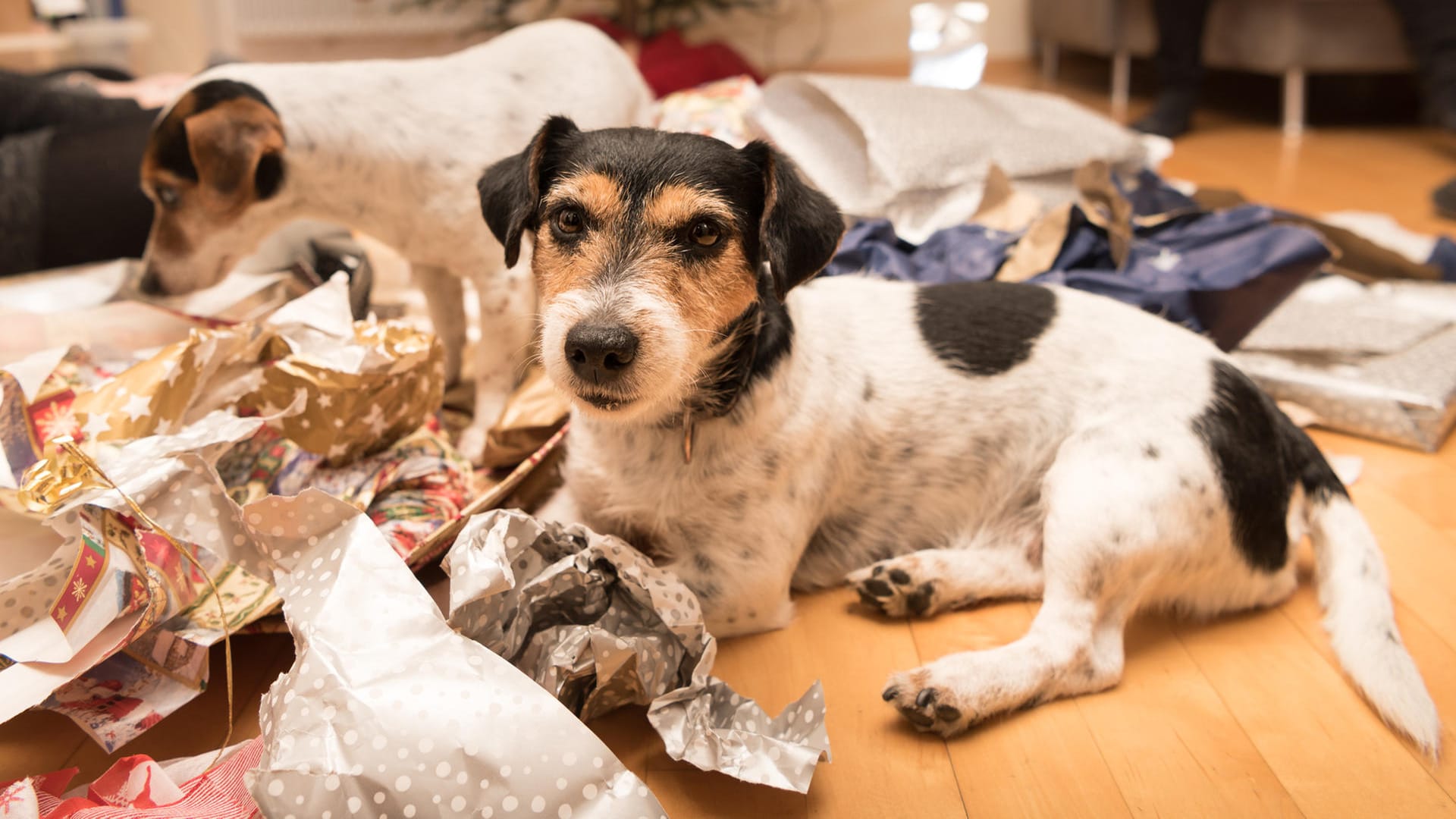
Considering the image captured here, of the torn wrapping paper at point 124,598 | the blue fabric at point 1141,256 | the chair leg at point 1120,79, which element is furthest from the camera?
the chair leg at point 1120,79

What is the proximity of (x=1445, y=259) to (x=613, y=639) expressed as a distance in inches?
127

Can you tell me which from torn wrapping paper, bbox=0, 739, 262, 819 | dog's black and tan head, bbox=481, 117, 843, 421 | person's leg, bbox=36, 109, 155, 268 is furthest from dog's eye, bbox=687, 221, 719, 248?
person's leg, bbox=36, 109, 155, 268

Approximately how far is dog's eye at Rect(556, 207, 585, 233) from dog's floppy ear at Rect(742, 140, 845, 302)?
0.29 m

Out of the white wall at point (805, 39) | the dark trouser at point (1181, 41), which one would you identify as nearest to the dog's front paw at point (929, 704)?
the dark trouser at point (1181, 41)

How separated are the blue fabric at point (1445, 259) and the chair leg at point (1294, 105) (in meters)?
2.93

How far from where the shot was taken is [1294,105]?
19.7ft

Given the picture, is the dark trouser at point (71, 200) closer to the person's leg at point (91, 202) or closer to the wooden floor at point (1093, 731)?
the person's leg at point (91, 202)

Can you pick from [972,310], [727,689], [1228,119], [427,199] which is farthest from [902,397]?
[1228,119]

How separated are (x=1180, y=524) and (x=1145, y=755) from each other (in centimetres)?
39

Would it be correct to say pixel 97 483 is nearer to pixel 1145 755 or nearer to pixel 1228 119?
pixel 1145 755

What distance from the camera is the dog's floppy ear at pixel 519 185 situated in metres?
1.70

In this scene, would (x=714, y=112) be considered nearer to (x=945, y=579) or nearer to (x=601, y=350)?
(x=945, y=579)

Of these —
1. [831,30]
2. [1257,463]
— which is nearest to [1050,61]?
[831,30]

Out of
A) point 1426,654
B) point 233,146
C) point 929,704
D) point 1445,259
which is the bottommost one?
point 1426,654
